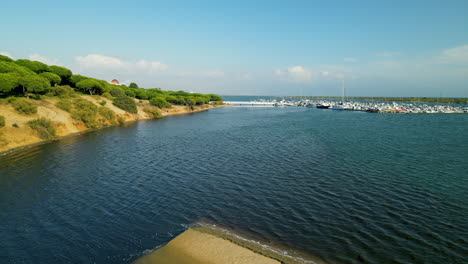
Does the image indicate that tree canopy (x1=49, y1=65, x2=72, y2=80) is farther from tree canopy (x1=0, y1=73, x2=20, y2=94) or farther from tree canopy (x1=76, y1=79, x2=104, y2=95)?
tree canopy (x1=0, y1=73, x2=20, y2=94)

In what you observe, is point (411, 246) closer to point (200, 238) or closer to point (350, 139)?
point (200, 238)

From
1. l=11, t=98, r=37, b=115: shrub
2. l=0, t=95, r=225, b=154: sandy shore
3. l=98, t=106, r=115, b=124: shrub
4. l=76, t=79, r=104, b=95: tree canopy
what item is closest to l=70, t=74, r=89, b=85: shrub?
l=76, t=79, r=104, b=95: tree canopy

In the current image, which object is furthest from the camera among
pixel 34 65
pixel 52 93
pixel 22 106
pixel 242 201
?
pixel 34 65

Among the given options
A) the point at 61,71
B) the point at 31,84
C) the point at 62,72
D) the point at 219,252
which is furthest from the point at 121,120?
the point at 219,252

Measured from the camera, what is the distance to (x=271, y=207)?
19.4 m

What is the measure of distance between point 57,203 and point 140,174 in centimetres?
844

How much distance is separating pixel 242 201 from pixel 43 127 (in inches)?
1656

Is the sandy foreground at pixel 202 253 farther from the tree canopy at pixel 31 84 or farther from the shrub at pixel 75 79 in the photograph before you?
the shrub at pixel 75 79

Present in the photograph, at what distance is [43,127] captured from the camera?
44.8 meters

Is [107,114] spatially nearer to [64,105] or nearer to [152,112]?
[64,105]

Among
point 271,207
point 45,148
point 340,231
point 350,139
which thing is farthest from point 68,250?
point 350,139

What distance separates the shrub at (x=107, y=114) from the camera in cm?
6694

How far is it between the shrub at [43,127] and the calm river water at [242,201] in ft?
25.9

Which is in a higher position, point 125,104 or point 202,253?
point 125,104
